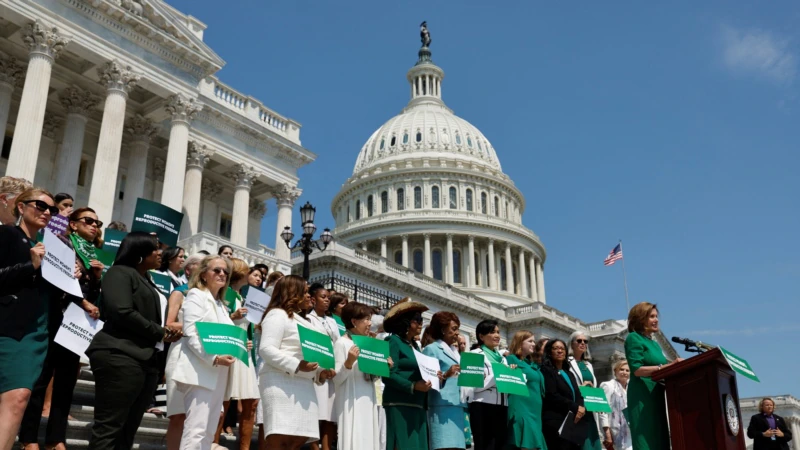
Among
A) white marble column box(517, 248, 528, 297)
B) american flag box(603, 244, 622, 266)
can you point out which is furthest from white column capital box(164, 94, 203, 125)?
white marble column box(517, 248, 528, 297)

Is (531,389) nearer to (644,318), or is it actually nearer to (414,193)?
(644,318)

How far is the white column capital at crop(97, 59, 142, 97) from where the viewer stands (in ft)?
A: 76.4

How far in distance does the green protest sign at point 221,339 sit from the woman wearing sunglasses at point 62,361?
43.4 inches

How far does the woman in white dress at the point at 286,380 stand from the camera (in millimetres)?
6477

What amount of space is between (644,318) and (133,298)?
506 centimetres

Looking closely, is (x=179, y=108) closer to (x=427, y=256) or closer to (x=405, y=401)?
(x=405, y=401)

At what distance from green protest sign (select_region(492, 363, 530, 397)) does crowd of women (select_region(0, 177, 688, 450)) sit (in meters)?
0.18

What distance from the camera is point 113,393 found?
217 inches

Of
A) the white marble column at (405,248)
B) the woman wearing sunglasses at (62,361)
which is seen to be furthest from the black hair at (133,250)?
the white marble column at (405,248)

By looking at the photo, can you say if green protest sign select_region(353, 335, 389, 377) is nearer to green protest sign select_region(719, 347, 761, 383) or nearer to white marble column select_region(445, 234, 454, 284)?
green protest sign select_region(719, 347, 761, 383)

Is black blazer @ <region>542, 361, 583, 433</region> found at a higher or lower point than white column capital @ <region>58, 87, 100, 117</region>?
lower

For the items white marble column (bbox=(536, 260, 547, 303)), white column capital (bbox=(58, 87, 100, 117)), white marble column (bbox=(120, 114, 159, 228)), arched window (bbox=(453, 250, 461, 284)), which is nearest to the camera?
white column capital (bbox=(58, 87, 100, 117))

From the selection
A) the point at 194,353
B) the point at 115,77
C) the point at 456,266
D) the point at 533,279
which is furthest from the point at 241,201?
the point at 533,279

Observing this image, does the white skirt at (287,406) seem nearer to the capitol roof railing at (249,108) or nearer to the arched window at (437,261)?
the capitol roof railing at (249,108)
